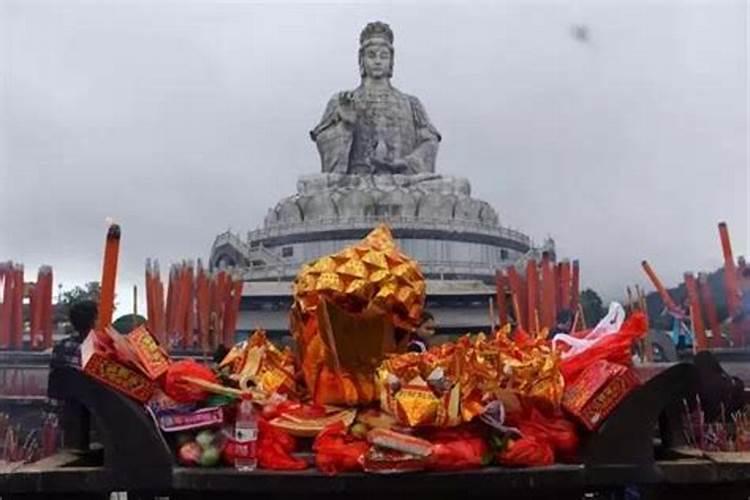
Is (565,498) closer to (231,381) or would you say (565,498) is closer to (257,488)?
(257,488)

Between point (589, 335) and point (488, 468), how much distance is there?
0.73 metres

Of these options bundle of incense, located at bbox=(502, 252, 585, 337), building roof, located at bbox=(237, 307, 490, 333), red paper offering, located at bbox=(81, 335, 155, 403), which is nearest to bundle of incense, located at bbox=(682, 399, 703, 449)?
red paper offering, located at bbox=(81, 335, 155, 403)

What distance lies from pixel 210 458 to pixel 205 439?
63mm

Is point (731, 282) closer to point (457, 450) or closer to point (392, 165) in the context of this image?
point (457, 450)

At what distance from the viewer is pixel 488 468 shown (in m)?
2.24

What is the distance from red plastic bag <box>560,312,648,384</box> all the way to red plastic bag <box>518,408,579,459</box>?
0.17 m

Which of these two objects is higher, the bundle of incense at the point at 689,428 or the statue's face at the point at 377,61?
the statue's face at the point at 377,61

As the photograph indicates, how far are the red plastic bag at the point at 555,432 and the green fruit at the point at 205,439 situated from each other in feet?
3.00

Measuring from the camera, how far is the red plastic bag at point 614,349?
2514 mm

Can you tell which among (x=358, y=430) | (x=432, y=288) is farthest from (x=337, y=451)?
(x=432, y=288)

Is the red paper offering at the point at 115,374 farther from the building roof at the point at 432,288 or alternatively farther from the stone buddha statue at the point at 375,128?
the stone buddha statue at the point at 375,128

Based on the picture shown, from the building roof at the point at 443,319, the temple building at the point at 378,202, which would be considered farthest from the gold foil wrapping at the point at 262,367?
the temple building at the point at 378,202

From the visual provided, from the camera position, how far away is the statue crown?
25531 mm

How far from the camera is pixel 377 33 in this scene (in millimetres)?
25609
